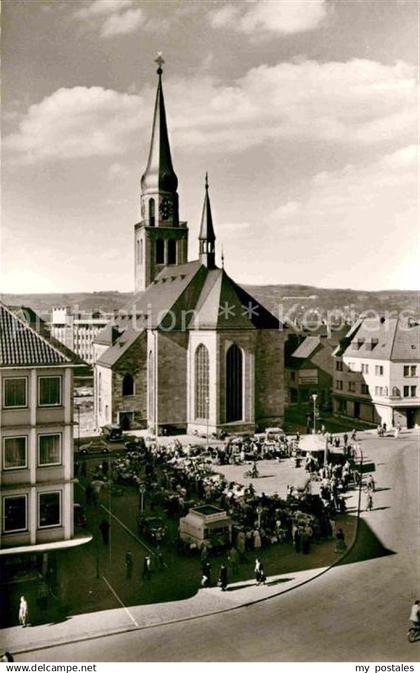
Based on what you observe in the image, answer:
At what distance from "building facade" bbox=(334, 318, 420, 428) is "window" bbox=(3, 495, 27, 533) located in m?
37.9

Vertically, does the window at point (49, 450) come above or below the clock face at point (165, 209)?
below

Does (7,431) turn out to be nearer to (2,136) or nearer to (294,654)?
(2,136)

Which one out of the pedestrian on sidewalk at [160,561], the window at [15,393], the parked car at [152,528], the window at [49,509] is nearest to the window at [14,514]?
the window at [49,509]

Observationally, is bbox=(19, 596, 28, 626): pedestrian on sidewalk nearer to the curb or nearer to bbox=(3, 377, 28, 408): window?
the curb

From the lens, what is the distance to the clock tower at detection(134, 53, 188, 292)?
212ft

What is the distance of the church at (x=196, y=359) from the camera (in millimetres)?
50188

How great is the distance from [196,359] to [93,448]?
11319mm

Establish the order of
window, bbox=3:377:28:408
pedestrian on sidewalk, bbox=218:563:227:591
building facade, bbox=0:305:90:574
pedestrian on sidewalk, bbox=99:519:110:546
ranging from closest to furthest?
1. building facade, bbox=0:305:90:574
2. window, bbox=3:377:28:408
3. pedestrian on sidewalk, bbox=218:563:227:591
4. pedestrian on sidewalk, bbox=99:519:110:546

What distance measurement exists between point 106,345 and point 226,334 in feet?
55.9

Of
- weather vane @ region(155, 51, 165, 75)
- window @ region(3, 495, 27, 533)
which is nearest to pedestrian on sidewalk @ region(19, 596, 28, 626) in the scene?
window @ region(3, 495, 27, 533)

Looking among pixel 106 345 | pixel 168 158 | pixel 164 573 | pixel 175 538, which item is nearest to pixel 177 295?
pixel 106 345

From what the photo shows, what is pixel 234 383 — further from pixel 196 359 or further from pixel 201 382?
pixel 196 359

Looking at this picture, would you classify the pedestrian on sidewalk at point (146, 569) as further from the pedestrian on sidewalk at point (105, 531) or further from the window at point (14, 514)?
the window at point (14, 514)

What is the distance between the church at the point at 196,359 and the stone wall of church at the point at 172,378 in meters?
0.08
